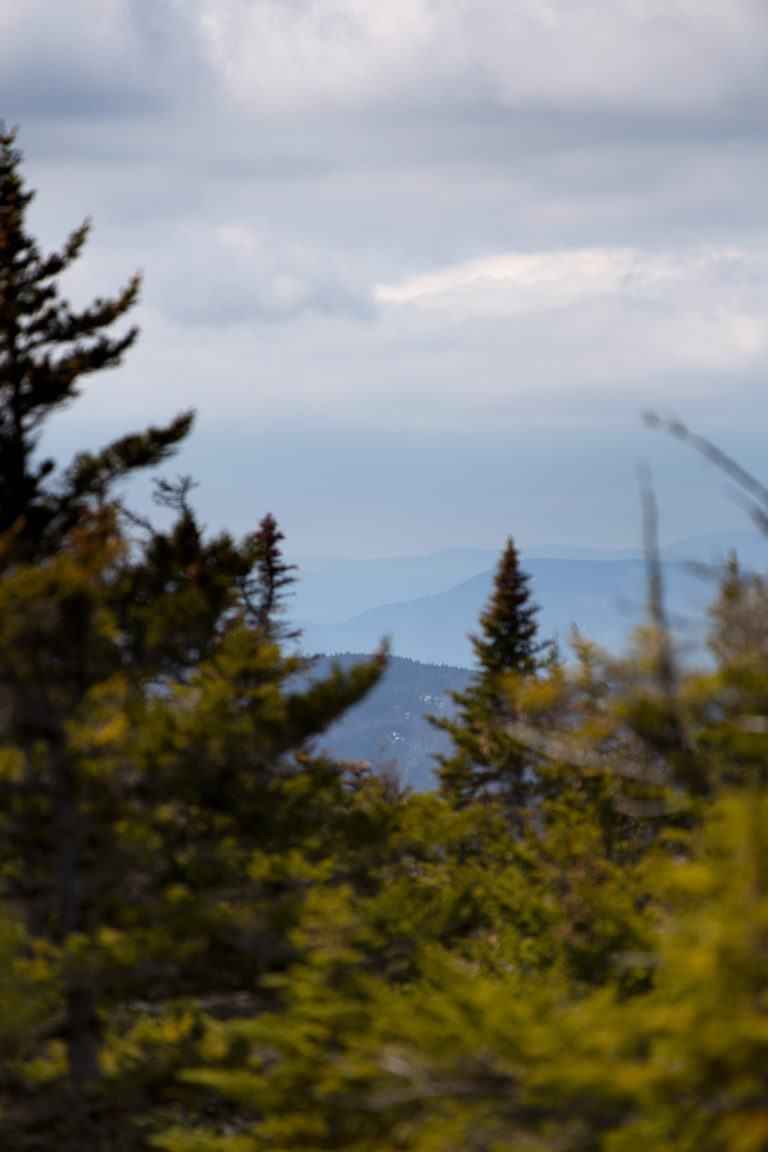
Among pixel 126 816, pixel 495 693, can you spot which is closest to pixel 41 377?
pixel 126 816

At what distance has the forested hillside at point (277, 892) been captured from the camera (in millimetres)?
6633

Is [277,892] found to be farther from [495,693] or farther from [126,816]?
[495,693]

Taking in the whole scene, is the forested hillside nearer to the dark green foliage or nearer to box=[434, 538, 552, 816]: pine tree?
the dark green foliage

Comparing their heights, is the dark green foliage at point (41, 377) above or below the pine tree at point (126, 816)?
above

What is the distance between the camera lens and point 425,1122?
7156mm

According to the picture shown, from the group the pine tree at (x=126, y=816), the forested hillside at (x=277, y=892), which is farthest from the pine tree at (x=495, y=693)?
the pine tree at (x=126, y=816)

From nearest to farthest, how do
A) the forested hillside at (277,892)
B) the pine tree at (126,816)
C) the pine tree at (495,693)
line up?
1. the forested hillside at (277,892)
2. the pine tree at (126,816)
3. the pine tree at (495,693)

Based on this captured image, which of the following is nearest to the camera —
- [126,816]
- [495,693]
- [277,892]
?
[126,816]

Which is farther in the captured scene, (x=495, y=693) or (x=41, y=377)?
(x=495, y=693)

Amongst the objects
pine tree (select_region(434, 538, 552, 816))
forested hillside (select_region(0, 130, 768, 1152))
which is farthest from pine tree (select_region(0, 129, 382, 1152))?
pine tree (select_region(434, 538, 552, 816))

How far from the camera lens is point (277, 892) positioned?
13.0m

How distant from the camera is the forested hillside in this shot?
261 inches

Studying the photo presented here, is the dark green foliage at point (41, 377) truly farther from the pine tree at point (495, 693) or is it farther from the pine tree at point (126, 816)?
the pine tree at point (495, 693)

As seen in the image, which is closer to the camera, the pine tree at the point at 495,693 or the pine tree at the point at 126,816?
the pine tree at the point at 126,816
